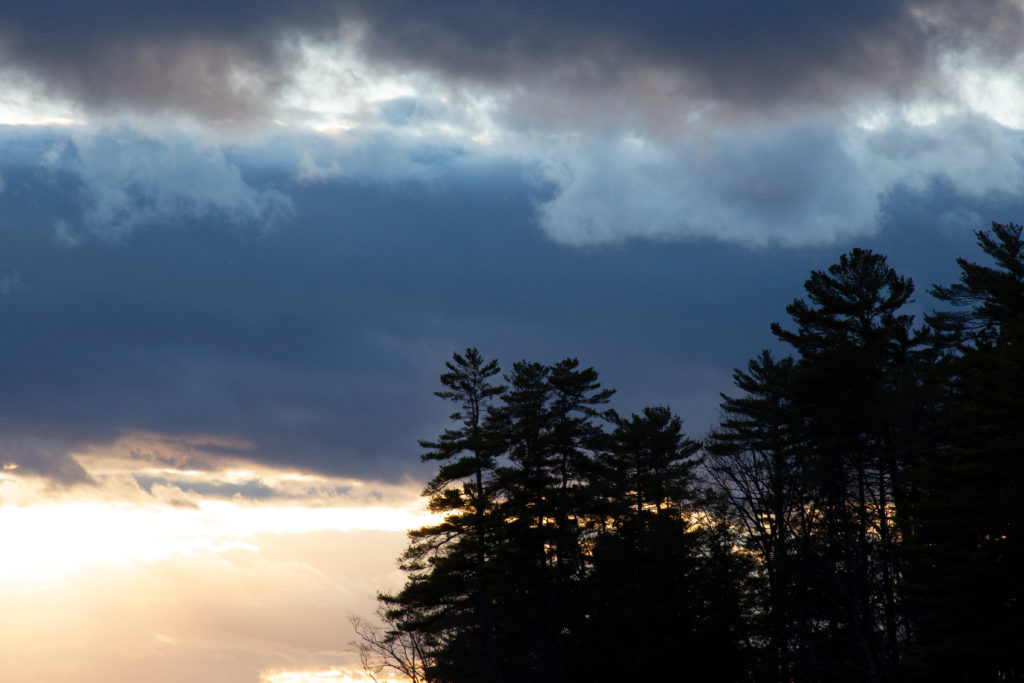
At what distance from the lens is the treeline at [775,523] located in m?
31.6

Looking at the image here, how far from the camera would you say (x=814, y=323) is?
47.3 m

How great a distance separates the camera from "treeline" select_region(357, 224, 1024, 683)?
3156cm

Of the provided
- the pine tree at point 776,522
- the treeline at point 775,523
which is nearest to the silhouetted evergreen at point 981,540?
the treeline at point 775,523

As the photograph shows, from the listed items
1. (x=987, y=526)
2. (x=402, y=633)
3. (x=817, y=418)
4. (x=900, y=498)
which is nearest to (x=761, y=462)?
(x=817, y=418)

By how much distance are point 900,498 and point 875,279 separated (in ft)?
37.3

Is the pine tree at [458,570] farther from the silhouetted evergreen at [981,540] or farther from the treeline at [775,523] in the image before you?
the silhouetted evergreen at [981,540]

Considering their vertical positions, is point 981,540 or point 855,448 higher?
point 855,448

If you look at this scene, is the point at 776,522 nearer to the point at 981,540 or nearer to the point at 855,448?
the point at 855,448

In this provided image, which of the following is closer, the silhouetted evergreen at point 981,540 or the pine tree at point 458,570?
the silhouetted evergreen at point 981,540

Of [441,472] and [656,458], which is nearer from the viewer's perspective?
[441,472]

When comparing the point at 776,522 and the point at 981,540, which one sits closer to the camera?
the point at 981,540

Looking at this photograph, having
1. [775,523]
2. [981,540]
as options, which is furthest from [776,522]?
[981,540]

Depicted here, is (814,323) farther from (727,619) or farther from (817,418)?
(727,619)

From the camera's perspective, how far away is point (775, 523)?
4553cm
